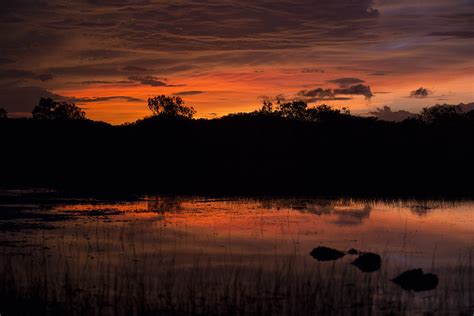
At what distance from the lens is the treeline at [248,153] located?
191 ft

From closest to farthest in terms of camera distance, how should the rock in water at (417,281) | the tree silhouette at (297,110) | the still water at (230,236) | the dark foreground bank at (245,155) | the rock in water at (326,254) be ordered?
the rock in water at (417,281) < the still water at (230,236) < the rock in water at (326,254) < the dark foreground bank at (245,155) < the tree silhouette at (297,110)

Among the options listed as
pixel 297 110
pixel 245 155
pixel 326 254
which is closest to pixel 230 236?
pixel 326 254

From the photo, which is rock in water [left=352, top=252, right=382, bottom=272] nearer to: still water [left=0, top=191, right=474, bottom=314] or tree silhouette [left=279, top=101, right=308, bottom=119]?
still water [left=0, top=191, right=474, bottom=314]

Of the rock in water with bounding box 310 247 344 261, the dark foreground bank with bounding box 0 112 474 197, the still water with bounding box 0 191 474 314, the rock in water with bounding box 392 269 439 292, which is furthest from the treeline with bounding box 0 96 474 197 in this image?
the rock in water with bounding box 392 269 439 292

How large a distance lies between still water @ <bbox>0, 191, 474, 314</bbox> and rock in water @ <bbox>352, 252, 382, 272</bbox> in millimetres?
292

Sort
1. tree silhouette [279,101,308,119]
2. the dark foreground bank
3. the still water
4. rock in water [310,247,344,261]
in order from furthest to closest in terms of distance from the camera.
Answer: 1. tree silhouette [279,101,308,119]
2. the dark foreground bank
3. rock in water [310,247,344,261]
4. the still water

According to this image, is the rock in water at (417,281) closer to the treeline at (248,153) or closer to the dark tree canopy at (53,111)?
the treeline at (248,153)

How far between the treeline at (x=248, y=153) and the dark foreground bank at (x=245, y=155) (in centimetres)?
13

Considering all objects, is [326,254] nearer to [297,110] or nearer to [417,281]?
[417,281]

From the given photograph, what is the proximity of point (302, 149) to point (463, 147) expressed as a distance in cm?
2035

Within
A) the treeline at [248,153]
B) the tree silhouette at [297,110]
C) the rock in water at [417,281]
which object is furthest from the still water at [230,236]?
the tree silhouette at [297,110]

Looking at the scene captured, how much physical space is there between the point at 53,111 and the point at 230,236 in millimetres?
98507

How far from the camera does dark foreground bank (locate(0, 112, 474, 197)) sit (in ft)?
191

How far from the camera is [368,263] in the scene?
792 inches
